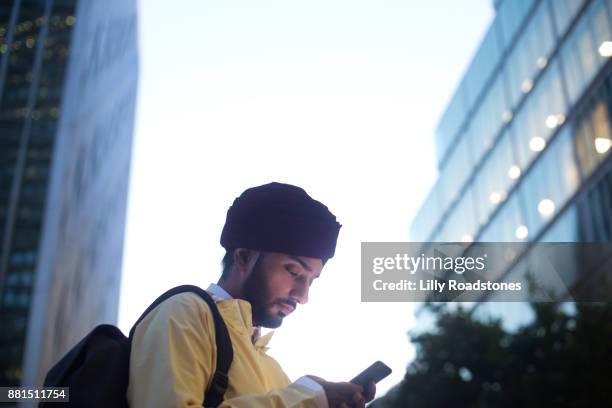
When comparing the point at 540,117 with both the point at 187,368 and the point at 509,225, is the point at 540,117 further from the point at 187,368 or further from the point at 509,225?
the point at 187,368

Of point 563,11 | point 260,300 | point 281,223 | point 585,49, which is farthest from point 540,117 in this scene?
point 260,300

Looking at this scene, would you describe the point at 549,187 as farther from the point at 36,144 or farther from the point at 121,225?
the point at 121,225

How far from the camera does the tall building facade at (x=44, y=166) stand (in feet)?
80.1

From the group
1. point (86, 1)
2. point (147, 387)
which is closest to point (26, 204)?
point (86, 1)

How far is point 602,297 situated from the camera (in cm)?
1894

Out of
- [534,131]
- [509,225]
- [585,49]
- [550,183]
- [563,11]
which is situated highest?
[563,11]

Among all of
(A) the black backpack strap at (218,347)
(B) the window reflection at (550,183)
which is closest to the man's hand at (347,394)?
(A) the black backpack strap at (218,347)

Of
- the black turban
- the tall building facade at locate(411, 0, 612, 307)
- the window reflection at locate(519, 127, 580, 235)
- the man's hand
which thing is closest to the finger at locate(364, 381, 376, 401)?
the man's hand

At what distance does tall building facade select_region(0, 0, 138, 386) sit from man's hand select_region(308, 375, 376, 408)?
77.8ft

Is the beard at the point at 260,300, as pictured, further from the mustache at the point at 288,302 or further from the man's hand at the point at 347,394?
the man's hand at the point at 347,394

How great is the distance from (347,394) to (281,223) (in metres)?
0.63

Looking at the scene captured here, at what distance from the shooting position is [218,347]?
2.10 metres

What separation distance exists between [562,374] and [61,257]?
1880 cm

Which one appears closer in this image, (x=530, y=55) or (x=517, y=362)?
(x=517, y=362)
